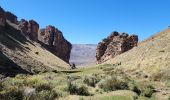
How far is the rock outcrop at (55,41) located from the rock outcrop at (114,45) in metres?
38.6

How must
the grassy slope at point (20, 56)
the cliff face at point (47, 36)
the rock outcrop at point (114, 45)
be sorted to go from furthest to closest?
the cliff face at point (47, 36) → the rock outcrop at point (114, 45) → the grassy slope at point (20, 56)

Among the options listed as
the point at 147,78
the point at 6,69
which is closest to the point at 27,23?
the point at 6,69

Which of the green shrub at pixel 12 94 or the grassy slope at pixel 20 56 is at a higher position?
the grassy slope at pixel 20 56

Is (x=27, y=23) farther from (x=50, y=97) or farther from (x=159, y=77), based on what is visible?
(x=50, y=97)

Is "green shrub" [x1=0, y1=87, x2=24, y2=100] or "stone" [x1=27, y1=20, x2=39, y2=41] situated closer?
"green shrub" [x1=0, y1=87, x2=24, y2=100]

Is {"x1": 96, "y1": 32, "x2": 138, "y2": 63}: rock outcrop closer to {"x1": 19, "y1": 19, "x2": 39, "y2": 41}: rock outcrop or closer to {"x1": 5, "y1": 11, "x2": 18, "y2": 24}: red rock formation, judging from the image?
{"x1": 19, "y1": 19, "x2": 39, "y2": 41}: rock outcrop

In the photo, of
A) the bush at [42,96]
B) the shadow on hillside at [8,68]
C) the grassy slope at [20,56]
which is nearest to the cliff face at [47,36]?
the grassy slope at [20,56]

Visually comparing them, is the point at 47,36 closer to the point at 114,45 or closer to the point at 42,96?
the point at 114,45

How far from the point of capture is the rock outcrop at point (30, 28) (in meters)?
146

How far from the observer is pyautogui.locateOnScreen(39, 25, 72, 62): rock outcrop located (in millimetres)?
163125

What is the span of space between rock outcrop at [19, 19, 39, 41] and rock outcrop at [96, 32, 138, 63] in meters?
35.3

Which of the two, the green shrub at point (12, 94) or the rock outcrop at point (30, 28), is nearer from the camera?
the green shrub at point (12, 94)

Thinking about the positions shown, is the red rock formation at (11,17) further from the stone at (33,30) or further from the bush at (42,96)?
the bush at (42,96)

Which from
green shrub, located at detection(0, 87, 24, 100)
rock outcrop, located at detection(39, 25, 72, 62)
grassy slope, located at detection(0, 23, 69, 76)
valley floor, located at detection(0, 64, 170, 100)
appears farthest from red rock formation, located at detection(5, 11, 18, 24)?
green shrub, located at detection(0, 87, 24, 100)
